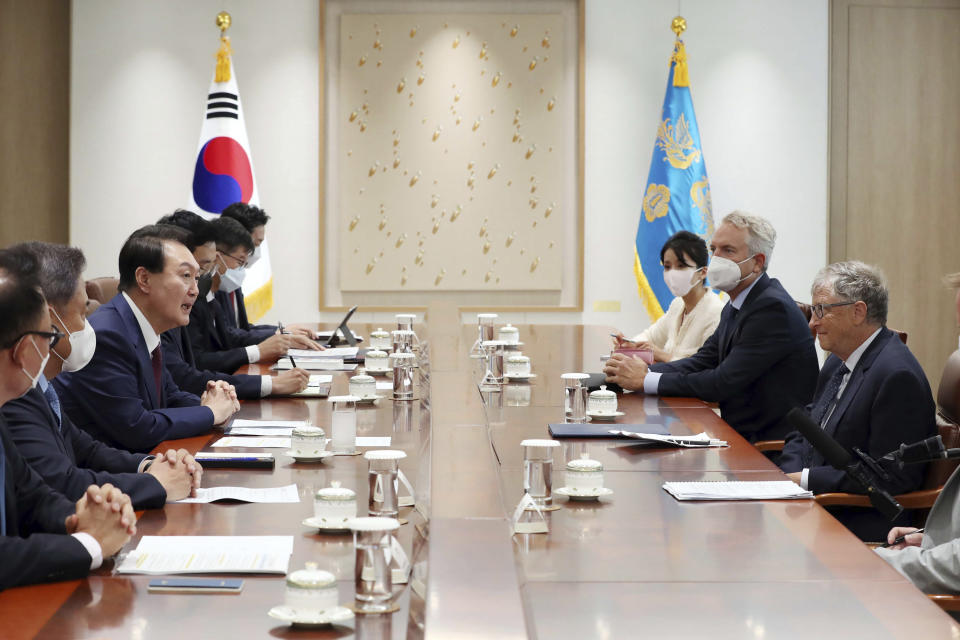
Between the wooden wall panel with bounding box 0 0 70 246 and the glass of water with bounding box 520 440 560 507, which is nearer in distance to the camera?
the glass of water with bounding box 520 440 560 507

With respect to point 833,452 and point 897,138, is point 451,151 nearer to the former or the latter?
point 897,138

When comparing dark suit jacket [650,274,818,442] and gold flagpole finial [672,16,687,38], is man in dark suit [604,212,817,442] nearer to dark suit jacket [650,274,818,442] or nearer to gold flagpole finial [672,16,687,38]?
dark suit jacket [650,274,818,442]

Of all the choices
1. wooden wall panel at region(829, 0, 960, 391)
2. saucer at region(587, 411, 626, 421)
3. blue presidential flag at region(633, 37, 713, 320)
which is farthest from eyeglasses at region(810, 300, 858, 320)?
wooden wall panel at region(829, 0, 960, 391)

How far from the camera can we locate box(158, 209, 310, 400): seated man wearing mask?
3.87 m

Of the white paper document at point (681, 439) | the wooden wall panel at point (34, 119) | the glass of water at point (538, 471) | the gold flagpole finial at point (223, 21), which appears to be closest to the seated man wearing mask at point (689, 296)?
the white paper document at point (681, 439)

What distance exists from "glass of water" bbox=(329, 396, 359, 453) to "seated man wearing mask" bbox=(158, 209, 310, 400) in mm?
1029

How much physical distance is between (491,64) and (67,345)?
562 cm

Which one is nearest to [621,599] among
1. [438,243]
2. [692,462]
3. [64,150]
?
[692,462]

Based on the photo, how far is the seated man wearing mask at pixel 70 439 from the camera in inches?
93.4

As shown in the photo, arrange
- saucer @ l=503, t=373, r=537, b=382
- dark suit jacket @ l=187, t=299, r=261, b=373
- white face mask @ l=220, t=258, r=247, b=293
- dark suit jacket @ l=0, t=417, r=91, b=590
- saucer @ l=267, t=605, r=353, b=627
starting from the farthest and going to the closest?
white face mask @ l=220, t=258, r=247, b=293 → dark suit jacket @ l=187, t=299, r=261, b=373 → saucer @ l=503, t=373, r=537, b=382 → dark suit jacket @ l=0, t=417, r=91, b=590 → saucer @ l=267, t=605, r=353, b=627

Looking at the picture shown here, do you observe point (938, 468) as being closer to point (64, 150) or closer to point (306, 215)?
point (306, 215)

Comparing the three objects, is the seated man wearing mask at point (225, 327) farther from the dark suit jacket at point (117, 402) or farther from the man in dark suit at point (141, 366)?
the dark suit jacket at point (117, 402)

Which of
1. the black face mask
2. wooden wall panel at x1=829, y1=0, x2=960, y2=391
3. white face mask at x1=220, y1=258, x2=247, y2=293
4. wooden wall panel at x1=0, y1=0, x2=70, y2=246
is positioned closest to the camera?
the black face mask

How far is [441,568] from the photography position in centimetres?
169
